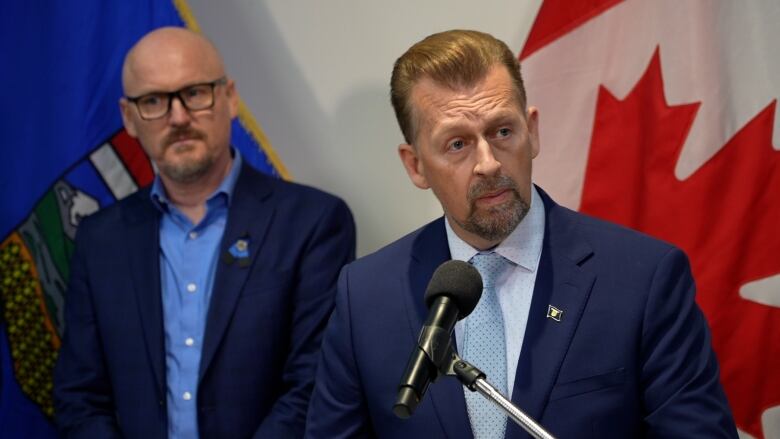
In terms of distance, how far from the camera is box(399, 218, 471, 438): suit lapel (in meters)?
2.34

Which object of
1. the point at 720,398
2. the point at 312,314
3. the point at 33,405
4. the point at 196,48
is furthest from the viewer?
the point at 33,405

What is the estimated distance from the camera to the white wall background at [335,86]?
3682 millimetres

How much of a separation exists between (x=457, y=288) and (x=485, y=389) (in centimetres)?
19

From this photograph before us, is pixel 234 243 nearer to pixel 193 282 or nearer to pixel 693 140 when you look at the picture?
pixel 193 282

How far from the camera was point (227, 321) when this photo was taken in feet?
10.9

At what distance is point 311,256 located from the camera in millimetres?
3422

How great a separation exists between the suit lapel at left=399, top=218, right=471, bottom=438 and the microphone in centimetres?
60

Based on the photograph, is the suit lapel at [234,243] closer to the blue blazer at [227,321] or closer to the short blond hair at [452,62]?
the blue blazer at [227,321]

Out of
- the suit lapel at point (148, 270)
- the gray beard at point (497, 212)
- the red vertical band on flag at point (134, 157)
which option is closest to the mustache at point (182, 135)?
the suit lapel at point (148, 270)

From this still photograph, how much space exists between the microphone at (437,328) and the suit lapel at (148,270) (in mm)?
1793

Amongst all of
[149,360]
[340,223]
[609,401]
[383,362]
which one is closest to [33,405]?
[149,360]

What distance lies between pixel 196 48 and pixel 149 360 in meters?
1.05

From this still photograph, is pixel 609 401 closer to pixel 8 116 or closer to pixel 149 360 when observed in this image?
pixel 149 360

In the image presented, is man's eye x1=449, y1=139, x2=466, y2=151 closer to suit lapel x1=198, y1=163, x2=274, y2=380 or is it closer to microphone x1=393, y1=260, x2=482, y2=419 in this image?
microphone x1=393, y1=260, x2=482, y2=419
